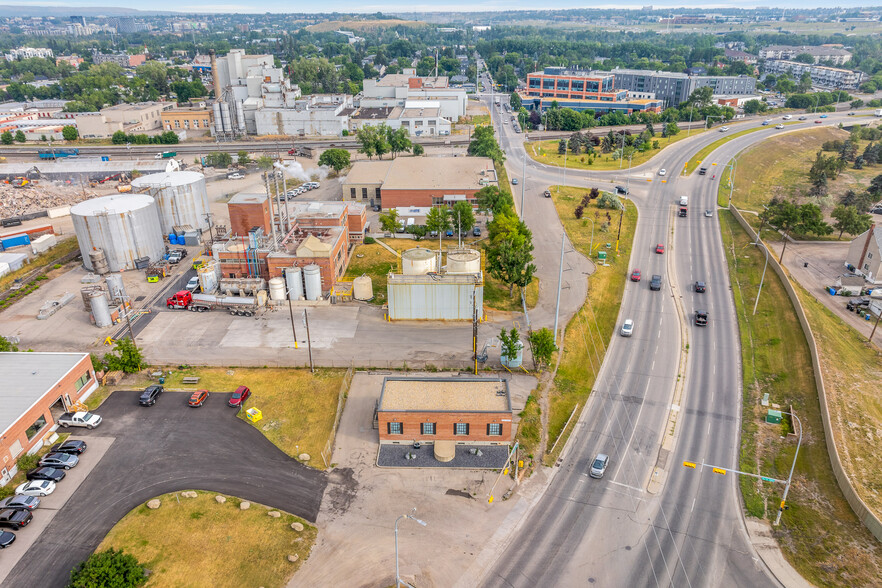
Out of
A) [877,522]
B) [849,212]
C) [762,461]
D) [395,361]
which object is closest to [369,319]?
[395,361]

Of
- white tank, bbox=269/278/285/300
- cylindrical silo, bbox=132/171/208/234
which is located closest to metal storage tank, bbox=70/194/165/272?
cylindrical silo, bbox=132/171/208/234

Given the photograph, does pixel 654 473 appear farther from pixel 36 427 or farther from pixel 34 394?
pixel 34 394

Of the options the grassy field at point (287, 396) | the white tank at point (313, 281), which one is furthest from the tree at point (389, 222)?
the grassy field at point (287, 396)

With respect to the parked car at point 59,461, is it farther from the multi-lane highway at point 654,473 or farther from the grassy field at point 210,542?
the multi-lane highway at point 654,473

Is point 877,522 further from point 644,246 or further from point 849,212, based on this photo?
point 849,212

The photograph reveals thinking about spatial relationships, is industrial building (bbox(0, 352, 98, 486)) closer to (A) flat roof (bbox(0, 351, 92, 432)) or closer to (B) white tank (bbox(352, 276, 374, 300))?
(A) flat roof (bbox(0, 351, 92, 432))
